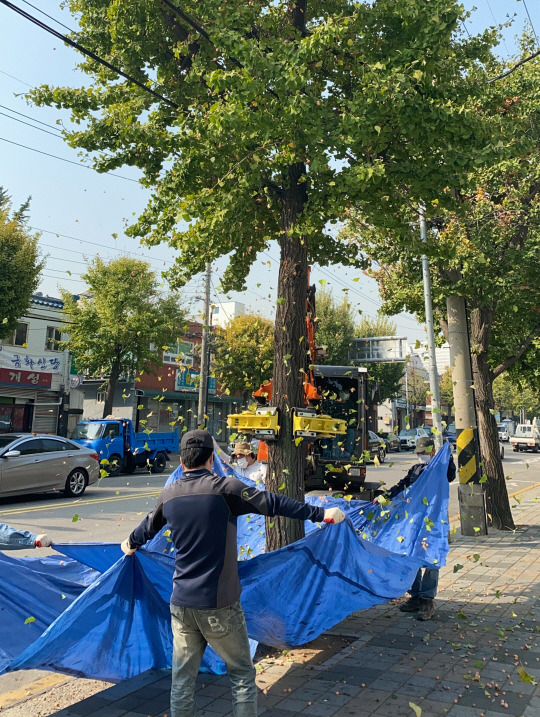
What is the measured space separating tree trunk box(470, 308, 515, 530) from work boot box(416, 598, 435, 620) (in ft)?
18.3

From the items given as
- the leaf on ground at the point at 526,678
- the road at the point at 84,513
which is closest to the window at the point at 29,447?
the road at the point at 84,513

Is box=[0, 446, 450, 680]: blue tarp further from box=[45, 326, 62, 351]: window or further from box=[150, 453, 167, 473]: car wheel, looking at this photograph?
box=[45, 326, 62, 351]: window

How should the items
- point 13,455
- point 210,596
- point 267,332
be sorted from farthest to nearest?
point 267,332
point 13,455
point 210,596

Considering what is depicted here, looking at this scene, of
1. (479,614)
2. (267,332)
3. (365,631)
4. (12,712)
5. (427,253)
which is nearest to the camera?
(12,712)

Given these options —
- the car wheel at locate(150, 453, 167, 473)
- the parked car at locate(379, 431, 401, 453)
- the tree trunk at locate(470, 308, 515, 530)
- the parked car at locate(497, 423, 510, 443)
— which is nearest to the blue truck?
the car wheel at locate(150, 453, 167, 473)

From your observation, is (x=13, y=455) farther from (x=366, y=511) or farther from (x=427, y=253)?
(x=427, y=253)

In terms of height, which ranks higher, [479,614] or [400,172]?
[400,172]

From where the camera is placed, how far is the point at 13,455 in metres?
13.7

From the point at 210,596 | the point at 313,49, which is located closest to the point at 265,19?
the point at 313,49

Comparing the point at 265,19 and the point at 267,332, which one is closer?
the point at 265,19

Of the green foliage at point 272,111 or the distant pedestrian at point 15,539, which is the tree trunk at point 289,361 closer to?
the green foliage at point 272,111

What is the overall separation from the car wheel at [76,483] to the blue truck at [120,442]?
4528 mm

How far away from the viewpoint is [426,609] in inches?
244

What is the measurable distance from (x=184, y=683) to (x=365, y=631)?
9.44 ft
